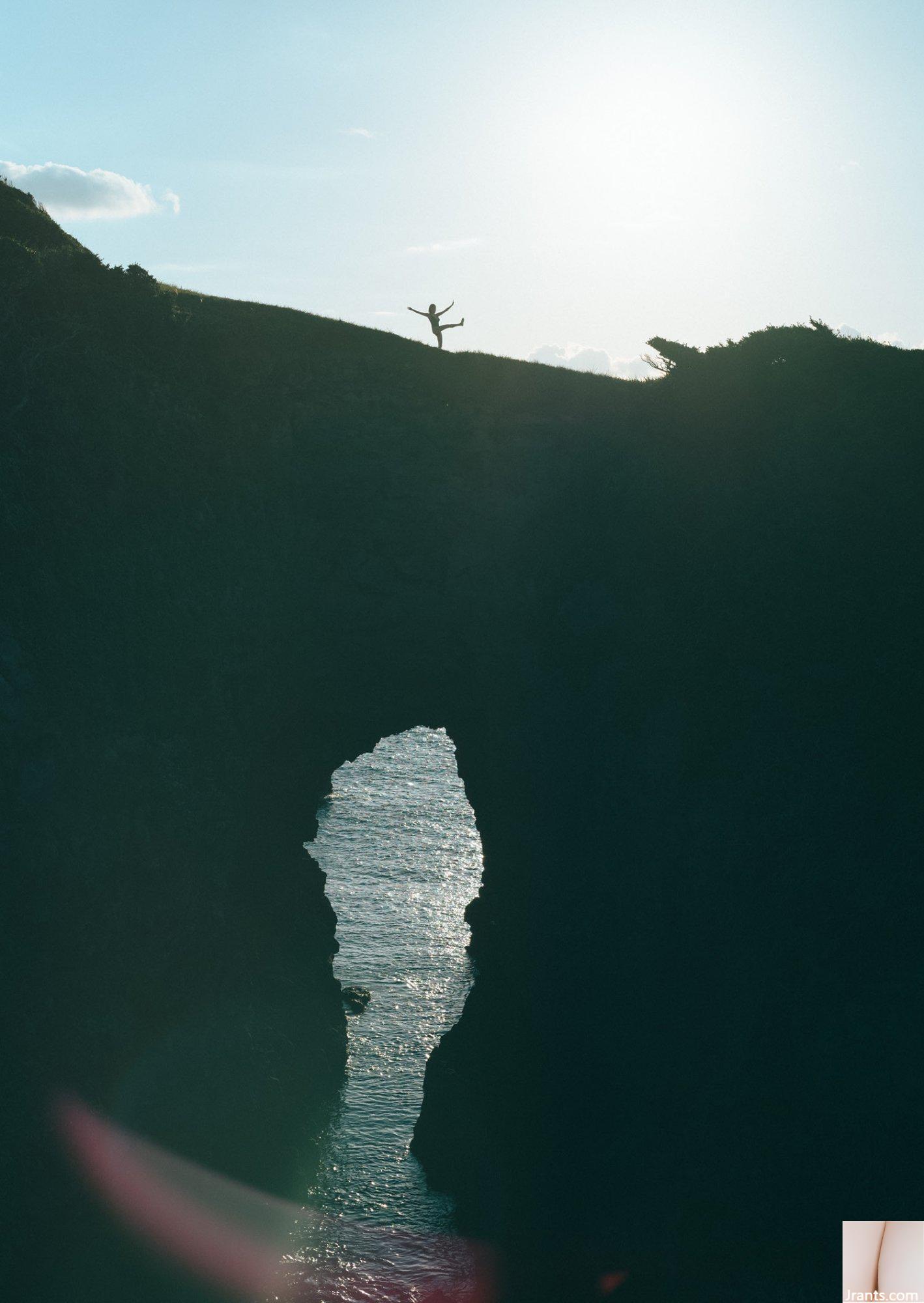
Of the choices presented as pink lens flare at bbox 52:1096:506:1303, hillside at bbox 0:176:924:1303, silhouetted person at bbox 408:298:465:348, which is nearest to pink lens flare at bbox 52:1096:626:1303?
pink lens flare at bbox 52:1096:506:1303

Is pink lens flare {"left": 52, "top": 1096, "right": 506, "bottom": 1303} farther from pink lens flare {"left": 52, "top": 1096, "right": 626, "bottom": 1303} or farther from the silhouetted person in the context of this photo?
Answer: the silhouetted person

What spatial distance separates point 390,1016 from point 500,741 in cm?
1493

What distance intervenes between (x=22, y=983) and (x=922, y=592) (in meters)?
34.0

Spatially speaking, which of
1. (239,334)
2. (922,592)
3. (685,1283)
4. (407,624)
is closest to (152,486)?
(239,334)

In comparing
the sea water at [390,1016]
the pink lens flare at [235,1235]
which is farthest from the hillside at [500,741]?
the sea water at [390,1016]

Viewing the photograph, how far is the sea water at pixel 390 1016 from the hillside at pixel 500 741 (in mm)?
1573

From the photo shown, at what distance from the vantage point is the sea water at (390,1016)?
98.4 ft

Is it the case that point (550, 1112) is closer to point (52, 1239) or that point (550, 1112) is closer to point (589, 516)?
point (52, 1239)

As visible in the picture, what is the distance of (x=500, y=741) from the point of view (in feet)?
127

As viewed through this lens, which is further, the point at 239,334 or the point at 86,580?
the point at 239,334

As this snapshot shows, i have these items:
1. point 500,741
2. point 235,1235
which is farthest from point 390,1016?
point 500,741

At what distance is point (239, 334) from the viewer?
3859 centimetres

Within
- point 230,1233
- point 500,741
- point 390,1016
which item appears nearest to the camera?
point 230,1233

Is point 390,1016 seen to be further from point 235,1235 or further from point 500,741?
point 500,741
